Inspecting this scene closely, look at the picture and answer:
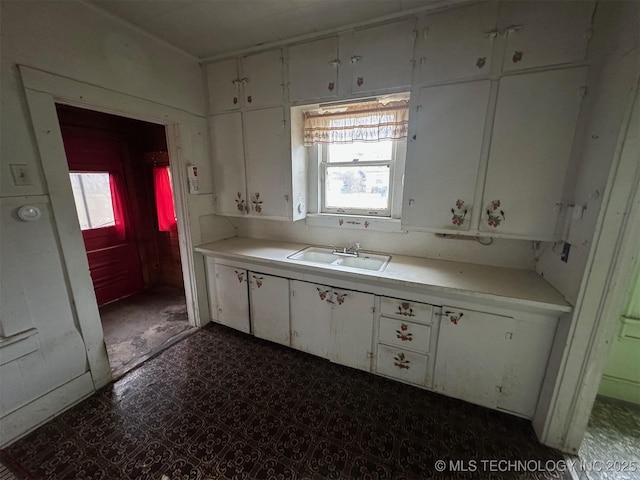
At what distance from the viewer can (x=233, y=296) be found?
8.44ft

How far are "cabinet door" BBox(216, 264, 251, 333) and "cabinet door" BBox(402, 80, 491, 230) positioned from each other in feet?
5.50

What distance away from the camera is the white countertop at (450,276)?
1.52 meters

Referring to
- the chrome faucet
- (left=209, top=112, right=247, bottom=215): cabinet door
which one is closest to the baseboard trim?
(left=209, top=112, right=247, bottom=215): cabinet door

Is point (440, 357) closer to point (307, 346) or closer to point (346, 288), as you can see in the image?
point (346, 288)

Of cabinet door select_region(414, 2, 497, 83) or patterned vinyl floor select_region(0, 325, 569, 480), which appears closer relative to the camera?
patterned vinyl floor select_region(0, 325, 569, 480)

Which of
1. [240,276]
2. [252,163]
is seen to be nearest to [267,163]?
[252,163]

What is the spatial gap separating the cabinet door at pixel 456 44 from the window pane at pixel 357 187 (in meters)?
0.79

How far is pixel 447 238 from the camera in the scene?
214cm

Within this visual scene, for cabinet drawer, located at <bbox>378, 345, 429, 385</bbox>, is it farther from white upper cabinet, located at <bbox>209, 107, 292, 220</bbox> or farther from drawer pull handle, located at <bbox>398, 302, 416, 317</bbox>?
white upper cabinet, located at <bbox>209, 107, 292, 220</bbox>

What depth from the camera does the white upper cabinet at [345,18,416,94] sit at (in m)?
1.78

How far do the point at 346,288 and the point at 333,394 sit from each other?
2.60 feet

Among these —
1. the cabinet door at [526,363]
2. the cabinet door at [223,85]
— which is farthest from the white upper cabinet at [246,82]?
the cabinet door at [526,363]

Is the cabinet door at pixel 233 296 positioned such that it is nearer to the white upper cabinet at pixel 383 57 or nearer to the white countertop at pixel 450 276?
the white countertop at pixel 450 276

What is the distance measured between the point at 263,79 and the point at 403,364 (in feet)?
8.75
